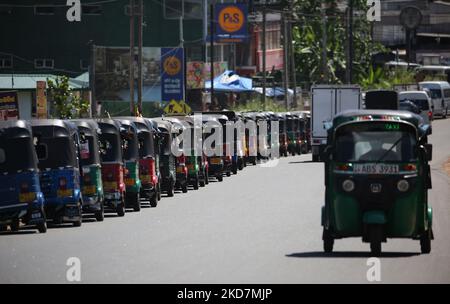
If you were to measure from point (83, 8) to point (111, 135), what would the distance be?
59.4 metres

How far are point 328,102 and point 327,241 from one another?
39031mm

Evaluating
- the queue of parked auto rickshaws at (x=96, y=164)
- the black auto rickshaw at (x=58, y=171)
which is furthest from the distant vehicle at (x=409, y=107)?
the black auto rickshaw at (x=58, y=171)

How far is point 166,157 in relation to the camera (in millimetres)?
38562

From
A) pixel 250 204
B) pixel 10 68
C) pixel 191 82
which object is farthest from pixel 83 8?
pixel 250 204

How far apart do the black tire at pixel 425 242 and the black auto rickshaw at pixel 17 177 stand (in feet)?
28.7

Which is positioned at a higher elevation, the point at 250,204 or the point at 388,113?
the point at 388,113

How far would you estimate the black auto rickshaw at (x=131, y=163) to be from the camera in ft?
110

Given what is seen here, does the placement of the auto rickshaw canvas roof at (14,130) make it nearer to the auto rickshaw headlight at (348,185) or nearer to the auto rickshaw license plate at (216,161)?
the auto rickshaw headlight at (348,185)

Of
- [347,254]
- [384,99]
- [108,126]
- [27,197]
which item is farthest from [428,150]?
[384,99]

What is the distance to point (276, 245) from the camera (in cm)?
2269

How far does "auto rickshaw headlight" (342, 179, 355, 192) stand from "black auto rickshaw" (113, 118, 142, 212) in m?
13.6

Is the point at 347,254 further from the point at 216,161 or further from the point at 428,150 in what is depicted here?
the point at 216,161

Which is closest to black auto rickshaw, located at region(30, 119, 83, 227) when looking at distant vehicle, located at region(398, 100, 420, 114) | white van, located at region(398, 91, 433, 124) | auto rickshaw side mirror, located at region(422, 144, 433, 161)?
auto rickshaw side mirror, located at region(422, 144, 433, 161)
